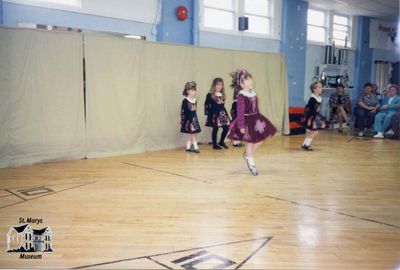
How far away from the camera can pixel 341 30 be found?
11344 millimetres

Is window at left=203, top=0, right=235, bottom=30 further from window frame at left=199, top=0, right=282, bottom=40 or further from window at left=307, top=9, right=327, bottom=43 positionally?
window at left=307, top=9, right=327, bottom=43

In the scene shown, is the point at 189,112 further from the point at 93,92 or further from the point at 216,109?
the point at 93,92

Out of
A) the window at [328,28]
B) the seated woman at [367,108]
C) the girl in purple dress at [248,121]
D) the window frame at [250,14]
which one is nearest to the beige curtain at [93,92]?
the window frame at [250,14]

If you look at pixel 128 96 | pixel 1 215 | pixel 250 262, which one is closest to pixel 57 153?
pixel 128 96

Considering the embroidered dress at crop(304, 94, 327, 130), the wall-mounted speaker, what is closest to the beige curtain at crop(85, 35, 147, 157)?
the embroidered dress at crop(304, 94, 327, 130)

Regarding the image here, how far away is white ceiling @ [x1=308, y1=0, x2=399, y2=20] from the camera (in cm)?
963

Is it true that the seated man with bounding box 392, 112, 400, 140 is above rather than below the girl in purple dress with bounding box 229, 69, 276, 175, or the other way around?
below

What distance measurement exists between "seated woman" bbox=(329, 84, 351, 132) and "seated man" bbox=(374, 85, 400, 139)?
1.05m

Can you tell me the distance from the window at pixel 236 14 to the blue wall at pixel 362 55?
3.93m

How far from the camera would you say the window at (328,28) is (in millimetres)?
10453

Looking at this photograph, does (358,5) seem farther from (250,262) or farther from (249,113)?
(250,262)

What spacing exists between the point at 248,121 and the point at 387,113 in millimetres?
5113

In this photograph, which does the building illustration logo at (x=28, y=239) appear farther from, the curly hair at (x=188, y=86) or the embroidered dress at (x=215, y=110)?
the embroidered dress at (x=215, y=110)

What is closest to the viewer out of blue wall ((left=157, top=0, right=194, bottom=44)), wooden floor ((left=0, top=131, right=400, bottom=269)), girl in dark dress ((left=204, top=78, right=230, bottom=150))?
wooden floor ((left=0, top=131, right=400, bottom=269))
